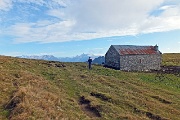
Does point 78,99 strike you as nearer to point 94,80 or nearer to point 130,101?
point 130,101

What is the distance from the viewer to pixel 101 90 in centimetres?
3684

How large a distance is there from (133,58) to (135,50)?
3.53m

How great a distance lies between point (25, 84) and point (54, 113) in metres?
11.5

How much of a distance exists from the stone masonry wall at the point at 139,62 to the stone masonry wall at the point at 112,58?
1.37 meters

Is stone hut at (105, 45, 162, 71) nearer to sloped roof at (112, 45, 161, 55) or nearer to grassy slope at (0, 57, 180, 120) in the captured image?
sloped roof at (112, 45, 161, 55)

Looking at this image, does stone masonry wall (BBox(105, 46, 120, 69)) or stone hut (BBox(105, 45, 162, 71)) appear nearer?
stone hut (BBox(105, 45, 162, 71))

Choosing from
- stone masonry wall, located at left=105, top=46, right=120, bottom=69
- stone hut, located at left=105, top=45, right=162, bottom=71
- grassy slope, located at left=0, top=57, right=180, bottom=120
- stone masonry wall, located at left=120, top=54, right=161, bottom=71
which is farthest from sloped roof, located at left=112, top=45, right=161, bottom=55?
grassy slope, located at left=0, top=57, right=180, bottom=120

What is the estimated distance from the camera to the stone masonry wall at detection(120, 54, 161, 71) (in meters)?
70.7

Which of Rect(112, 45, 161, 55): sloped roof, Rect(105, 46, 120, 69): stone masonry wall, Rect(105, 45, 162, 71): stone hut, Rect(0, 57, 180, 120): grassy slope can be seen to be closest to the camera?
Rect(0, 57, 180, 120): grassy slope

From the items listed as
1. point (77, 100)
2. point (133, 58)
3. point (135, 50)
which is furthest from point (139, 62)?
point (77, 100)

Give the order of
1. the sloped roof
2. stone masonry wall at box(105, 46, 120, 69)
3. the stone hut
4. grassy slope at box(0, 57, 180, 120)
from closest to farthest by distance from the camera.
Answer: grassy slope at box(0, 57, 180, 120), the stone hut, stone masonry wall at box(105, 46, 120, 69), the sloped roof

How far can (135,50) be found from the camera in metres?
74.7

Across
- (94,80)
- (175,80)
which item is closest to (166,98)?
(94,80)

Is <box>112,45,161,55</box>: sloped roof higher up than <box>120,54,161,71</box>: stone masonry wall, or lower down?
higher up
